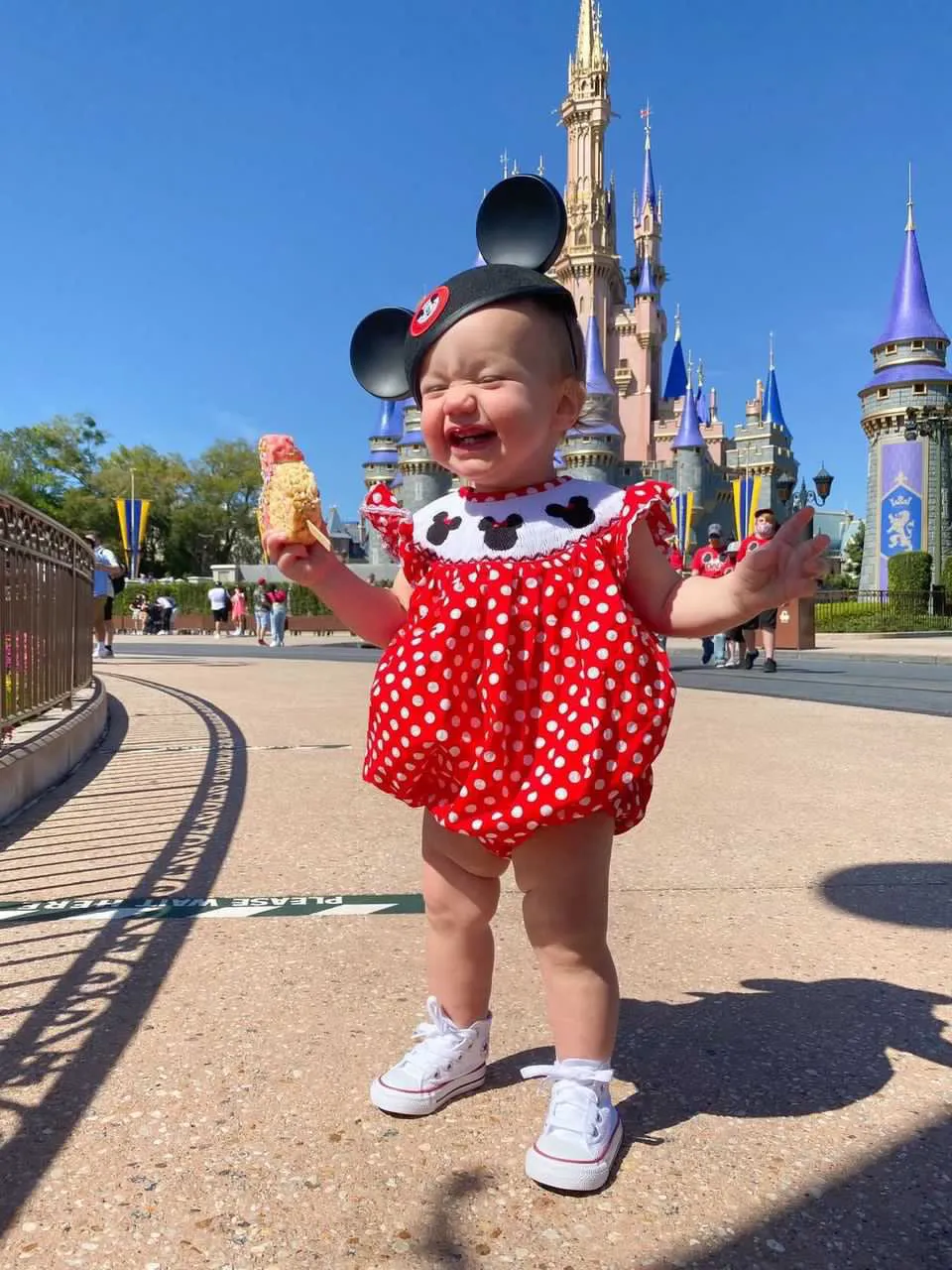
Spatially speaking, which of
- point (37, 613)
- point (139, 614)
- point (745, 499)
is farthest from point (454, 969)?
point (745, 499)

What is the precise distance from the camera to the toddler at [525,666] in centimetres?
156

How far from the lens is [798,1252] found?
48.9 inches

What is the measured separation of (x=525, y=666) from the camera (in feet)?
5.29

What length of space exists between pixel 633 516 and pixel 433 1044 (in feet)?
3.41

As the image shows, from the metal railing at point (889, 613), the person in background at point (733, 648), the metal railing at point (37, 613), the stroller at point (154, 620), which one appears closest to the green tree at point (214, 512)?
the stroller at point (154, 620)

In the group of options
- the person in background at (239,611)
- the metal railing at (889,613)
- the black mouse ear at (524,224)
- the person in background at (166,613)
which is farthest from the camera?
the person in background at (166,613)

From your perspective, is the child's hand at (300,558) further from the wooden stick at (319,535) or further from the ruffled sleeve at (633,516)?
the ruffled sleeve at (633,516)

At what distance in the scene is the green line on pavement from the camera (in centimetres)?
259

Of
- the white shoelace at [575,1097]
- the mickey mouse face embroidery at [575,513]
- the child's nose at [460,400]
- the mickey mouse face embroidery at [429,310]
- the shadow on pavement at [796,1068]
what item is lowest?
the shadow on pavement at [796,1068]

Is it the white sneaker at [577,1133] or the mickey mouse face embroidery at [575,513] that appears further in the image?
the mickey mouse face embroidery at [575,513]

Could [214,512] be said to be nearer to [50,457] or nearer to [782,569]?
[50,457]

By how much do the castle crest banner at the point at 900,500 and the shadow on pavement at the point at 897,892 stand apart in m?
31.4

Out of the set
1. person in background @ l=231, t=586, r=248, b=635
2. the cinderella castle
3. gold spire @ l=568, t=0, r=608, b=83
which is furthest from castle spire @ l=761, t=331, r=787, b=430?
person in background @ l=231, t=586, r=248, b=635

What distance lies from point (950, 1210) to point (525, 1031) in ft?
2.80
